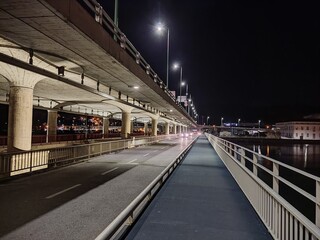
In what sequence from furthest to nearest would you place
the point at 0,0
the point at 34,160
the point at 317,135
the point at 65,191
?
the point at 317,135, the point at 34,160, the point at 65,191, the point at 0,0

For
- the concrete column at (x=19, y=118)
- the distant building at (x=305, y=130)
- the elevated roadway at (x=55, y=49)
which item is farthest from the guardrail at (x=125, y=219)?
the distant building at (x=305, y=130)

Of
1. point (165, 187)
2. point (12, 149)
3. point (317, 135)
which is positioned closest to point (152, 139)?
point (12, 149)

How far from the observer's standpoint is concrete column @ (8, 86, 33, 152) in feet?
53.9

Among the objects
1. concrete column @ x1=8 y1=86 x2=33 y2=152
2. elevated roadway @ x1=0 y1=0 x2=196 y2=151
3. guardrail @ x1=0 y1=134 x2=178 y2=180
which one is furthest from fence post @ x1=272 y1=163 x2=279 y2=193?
concrete column @ x1=8 y1=86 x2=33 y2=152

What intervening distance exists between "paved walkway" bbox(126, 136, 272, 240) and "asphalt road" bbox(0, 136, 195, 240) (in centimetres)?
96

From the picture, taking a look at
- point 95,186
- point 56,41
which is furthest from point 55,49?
point 95,186

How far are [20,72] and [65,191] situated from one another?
29.3 feet

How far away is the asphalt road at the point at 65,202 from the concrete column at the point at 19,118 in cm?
359

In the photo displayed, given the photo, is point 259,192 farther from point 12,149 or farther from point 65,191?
point 12,149

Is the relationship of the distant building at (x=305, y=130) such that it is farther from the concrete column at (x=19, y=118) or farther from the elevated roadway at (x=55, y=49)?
the concrete column at (x=19, y=118)

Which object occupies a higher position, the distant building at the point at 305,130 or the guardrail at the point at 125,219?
the distant building at the point at 305,130

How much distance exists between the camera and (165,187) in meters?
11.3

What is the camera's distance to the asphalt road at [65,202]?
6.50 meters

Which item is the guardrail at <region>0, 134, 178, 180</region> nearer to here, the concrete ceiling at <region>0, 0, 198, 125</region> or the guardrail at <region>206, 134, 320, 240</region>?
the concrete ceiling at <region>0, 0, 198, 125</region>
